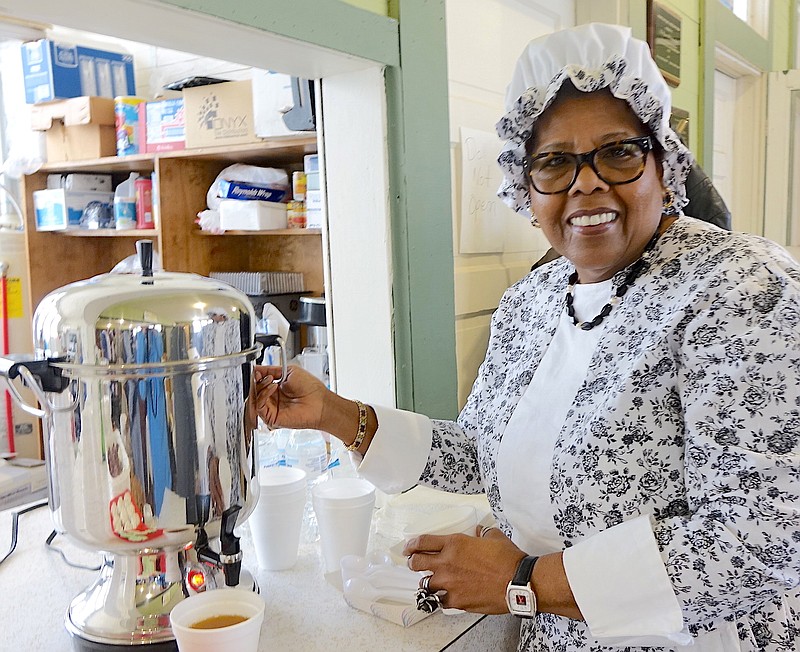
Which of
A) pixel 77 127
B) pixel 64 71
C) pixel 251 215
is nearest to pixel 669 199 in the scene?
pixel 251 215

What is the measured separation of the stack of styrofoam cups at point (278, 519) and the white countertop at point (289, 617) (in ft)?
0.08

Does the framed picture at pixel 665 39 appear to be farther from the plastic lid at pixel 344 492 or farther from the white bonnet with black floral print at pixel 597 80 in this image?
the plastic lid at pixel 344 492

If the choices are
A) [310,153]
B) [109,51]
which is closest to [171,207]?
[310,153]

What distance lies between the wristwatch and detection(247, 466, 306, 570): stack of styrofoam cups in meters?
0.37

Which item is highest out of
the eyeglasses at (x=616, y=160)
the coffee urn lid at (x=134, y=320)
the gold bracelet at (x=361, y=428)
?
the eyeglasses at (x=616, y=160)

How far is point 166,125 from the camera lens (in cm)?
273

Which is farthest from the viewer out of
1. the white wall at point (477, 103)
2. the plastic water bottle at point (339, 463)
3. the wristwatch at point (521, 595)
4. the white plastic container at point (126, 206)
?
the white plastic container at point (126, 206)

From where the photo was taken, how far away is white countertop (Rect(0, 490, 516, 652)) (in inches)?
38.3

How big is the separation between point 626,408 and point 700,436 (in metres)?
0.11

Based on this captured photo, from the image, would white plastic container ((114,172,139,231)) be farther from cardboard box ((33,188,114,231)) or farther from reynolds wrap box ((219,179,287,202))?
reynolds wrap box ((219,179,287,202))

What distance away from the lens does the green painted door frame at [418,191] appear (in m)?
1.48

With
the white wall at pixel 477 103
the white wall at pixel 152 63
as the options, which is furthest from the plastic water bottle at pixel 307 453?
the white wall at pixel 152 63

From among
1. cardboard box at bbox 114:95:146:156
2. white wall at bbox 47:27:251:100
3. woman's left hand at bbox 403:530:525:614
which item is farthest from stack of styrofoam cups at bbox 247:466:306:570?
white wall at bbox 47:27:251:100

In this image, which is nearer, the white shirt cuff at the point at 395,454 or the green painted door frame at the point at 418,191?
the white shirt cuff at the point at 395,454
